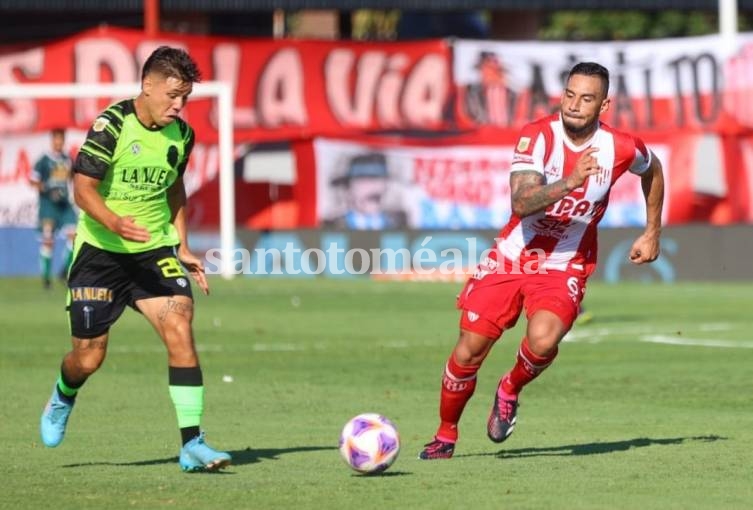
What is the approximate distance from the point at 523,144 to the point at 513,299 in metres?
0.92

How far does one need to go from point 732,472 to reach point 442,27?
34.4m

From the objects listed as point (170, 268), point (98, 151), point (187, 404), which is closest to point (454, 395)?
point (187, 404)

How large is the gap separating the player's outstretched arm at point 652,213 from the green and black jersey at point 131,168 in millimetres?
→ 2707

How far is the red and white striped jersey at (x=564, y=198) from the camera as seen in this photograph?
9898 mm

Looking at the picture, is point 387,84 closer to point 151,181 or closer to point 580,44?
point 580,44

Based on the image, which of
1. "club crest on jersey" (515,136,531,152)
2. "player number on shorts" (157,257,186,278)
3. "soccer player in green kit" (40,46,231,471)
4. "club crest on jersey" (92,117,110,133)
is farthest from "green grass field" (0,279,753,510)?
"club crest on jersey" (92,117,110,133)

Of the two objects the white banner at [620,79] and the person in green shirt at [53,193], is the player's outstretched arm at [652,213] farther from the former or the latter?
the white banner at [620,79]

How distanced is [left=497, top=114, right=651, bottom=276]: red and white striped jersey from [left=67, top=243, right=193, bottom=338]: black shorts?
1.98 m

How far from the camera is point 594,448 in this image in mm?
10516

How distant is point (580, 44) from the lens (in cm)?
3109

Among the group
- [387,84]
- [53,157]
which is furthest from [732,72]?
[53,157]

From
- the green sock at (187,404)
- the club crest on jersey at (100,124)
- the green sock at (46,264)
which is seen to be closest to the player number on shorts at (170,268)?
the green sock at (187,404)

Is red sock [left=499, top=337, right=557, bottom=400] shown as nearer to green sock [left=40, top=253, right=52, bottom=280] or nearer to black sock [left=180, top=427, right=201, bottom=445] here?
black sock [left=180, top=427, right=201, bottom=445]

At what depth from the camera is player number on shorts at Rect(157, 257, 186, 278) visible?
973 cm
